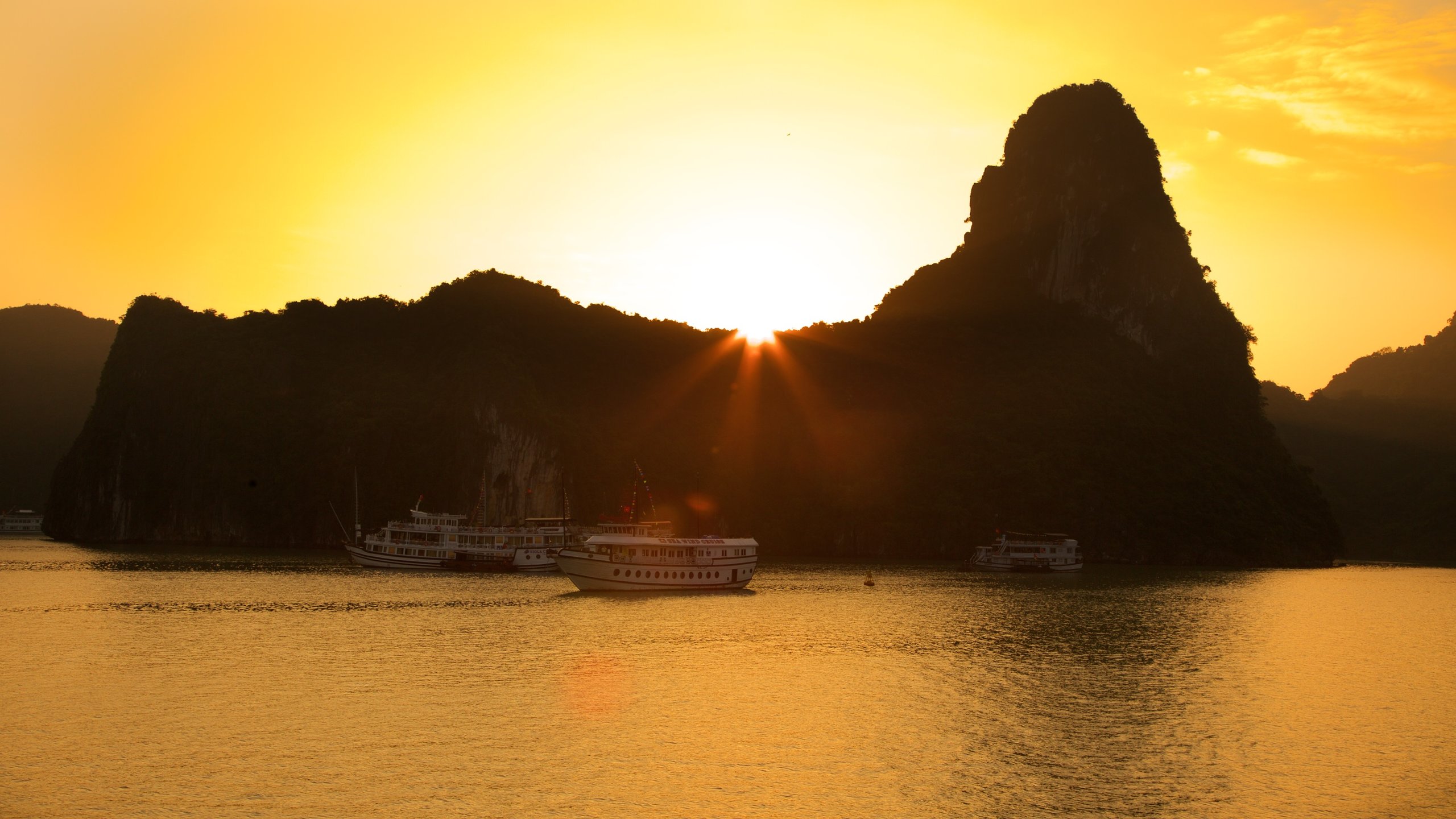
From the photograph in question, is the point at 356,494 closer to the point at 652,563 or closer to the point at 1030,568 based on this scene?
the point at 652,563

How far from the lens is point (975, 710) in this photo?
4097cm

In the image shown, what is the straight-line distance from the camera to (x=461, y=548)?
113 m

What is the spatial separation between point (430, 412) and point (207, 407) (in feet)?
133

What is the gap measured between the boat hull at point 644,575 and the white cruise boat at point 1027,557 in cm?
4732

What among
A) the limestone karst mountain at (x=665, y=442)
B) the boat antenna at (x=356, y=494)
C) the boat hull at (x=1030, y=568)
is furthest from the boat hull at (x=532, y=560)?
the boat hull at (x=1030, y=568)

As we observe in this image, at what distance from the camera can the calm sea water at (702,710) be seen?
97.2 feet

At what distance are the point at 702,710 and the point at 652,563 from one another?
160 feet

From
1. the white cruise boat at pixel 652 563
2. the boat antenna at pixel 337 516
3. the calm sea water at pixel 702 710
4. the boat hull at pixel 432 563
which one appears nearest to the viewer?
the calm sea water at pixel 702 710

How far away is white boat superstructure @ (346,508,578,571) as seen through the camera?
4392 inches

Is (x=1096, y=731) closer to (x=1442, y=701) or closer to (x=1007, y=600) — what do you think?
(x=1442, y=701)

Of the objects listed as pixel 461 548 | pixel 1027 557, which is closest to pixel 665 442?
pixel 461 548

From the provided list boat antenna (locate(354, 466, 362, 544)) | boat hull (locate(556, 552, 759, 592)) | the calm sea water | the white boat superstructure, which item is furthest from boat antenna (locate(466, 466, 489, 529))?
the calm sea water

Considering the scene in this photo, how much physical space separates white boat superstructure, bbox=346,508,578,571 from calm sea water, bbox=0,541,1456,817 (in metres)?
31.1

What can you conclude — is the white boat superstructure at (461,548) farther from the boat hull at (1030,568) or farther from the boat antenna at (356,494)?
the boat hull at (1030,568)
